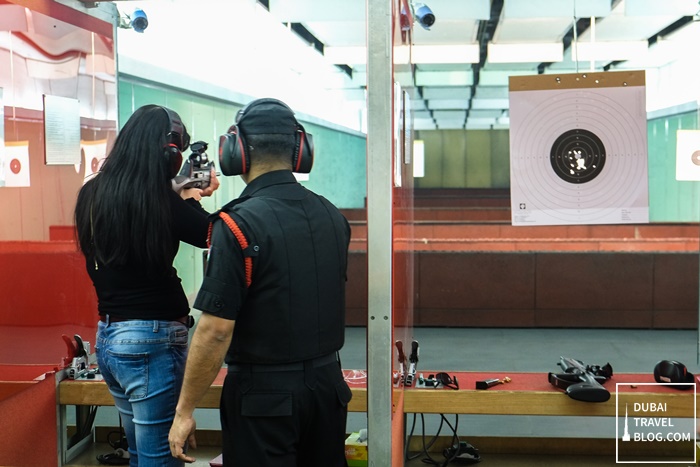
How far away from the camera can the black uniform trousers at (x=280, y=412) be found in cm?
171

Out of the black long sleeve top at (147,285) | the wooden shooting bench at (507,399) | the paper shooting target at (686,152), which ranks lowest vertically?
the wooden shooting bench at (507,399)

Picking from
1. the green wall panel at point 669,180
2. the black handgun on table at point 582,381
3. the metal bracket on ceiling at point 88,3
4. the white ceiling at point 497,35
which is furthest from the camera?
the green wall panel at point 669,180

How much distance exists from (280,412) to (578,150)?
1.70 meters

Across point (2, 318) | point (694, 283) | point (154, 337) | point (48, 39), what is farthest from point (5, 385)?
point (694, 283)

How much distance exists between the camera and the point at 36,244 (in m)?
2.69

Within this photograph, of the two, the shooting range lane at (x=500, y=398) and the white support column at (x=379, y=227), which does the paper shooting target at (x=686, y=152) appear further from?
the white support column at (x=379, y=227)

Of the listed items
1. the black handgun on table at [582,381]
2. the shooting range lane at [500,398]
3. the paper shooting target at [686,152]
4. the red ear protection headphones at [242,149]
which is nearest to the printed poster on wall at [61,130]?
→ the shooting range lane at [500,398]

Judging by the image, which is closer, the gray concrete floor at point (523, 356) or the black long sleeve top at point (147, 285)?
the black long sleeve top at point (147, 285)

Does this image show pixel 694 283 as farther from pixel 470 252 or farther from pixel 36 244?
pixel 36 244

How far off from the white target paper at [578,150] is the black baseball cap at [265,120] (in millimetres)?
1327

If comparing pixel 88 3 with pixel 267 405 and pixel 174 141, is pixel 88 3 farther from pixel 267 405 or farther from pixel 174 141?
pixel 267 405

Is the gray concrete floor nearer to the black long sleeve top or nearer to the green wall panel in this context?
the black long sleeve top

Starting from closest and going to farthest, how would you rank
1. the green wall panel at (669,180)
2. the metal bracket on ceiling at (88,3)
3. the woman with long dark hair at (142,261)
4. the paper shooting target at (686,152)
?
the woman with long dark hair at (142,261) < the metal bracket on ceiling at (88,3) < the paper shooting target at (686,152) < the green wall panel at (669,180)

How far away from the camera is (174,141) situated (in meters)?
2.04
